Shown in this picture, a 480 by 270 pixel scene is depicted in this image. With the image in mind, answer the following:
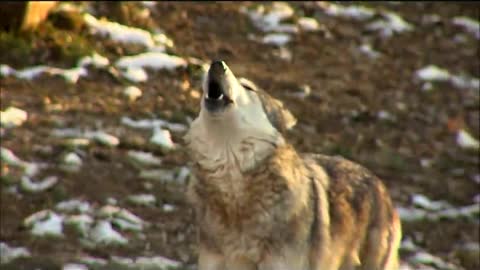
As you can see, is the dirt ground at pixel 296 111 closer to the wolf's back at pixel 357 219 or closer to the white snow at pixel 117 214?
the white snow at pixel 117 214

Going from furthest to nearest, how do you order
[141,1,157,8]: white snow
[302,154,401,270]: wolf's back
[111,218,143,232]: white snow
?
[141,1,157,8]: white snow → [111,218,143,232]: white snow → [302,154,401,270]: wolf's back

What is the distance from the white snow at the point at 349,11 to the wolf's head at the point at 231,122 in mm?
7808

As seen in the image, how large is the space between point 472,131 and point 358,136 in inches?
54.2

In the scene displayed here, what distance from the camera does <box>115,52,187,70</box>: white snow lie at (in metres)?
11.5

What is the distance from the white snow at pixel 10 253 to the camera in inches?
316

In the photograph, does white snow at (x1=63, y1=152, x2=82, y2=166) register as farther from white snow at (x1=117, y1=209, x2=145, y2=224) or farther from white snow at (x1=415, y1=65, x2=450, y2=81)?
white snow at (x1=415, y1=65, x2=450, y2=81)

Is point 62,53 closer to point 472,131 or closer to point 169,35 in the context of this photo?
point 169,35

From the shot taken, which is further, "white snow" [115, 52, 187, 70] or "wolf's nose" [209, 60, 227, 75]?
"white snow" [115, 52, 187, 70]

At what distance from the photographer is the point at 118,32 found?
12.0 meters

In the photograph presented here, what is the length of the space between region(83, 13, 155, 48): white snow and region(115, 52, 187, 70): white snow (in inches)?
11.4

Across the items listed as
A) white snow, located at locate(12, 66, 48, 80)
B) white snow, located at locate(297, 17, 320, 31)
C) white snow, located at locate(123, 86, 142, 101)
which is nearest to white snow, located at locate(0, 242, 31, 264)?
white snow, located at locate(12, 66, 48, 80)

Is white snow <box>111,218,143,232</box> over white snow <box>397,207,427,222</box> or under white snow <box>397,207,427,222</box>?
over

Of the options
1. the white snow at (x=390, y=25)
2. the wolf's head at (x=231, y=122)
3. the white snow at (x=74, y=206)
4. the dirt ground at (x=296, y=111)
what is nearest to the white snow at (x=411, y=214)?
the dirt ground at (x=296, y=111)

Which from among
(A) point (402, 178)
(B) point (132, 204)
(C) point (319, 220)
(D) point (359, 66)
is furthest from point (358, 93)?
(C) point (319, 220)
